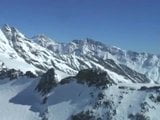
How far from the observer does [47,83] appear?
7003 inches

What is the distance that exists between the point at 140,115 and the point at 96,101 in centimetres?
1780

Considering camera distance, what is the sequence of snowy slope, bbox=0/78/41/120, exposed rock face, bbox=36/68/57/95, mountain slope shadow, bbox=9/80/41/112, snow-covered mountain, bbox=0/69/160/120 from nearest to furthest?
snow-covered mountain, bbox=0/69/160/120
snowy slope, bbox=0/78/41/120
mountain slope shadow, bbox=9/80/41/112
exposed rock face, bbox=36/68/57/95

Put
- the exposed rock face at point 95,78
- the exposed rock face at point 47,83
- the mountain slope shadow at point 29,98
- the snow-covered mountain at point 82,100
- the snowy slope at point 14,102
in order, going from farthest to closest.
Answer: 1. the exposed rock face at point 47,83
2. the mountain slope shadow at point 29,98
3. the exposed rock face at point 95,78
4. the snowy slope at point 14,102
5. the snow-covered mountain at point 82,100

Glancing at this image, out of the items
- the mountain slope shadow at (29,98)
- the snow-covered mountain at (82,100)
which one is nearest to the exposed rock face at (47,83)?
the snow-covered mountain at (82,100)

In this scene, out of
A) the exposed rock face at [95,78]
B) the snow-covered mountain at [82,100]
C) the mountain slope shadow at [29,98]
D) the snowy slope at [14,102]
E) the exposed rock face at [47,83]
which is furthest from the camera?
the exposed rock face at [47,83]

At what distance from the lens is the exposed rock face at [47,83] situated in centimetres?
17550

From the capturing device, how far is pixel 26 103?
6796 inches

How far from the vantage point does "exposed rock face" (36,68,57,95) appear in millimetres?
175500

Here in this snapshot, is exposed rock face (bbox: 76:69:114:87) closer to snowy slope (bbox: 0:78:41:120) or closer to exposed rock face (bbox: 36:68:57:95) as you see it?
exposed rock face (bbox: 36:68:57:95)

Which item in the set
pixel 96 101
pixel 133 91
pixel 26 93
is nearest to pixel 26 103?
pixel 26 93

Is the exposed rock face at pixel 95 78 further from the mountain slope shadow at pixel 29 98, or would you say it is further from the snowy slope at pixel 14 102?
the snowy slope at pixel 14 102

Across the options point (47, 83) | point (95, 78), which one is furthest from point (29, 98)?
point (95, 78)

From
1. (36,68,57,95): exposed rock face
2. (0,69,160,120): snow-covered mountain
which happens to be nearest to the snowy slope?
(0,69,160,120): snow-covered mountain

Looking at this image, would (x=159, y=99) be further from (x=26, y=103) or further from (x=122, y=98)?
(x=26, y=103)
